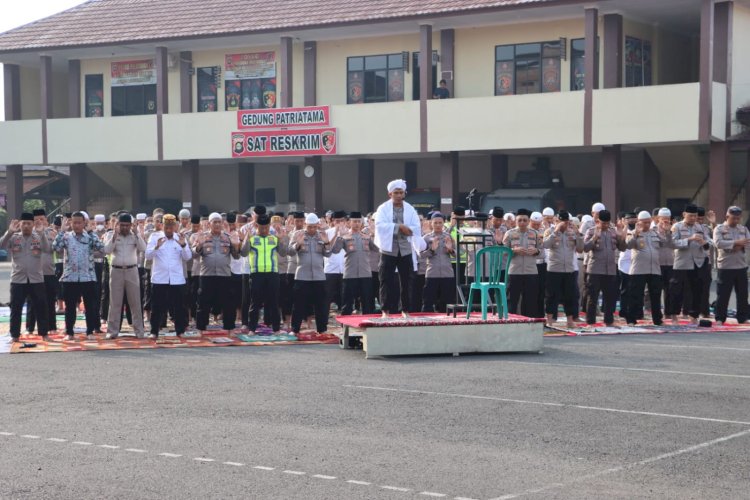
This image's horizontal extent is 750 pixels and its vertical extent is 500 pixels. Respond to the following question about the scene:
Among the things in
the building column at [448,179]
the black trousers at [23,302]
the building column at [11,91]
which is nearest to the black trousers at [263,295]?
the black trousers at [23,302]

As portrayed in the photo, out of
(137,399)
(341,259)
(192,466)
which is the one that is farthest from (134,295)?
(192,466)

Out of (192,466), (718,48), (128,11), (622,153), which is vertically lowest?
(192,466)

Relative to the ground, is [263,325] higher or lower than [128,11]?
lower

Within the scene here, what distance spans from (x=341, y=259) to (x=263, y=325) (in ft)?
5.83

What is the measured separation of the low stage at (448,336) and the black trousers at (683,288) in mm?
4763

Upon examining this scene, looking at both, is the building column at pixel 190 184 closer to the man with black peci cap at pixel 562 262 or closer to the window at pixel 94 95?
the window at pixel 94 95

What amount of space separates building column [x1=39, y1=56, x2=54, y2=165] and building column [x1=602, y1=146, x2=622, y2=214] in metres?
19.8

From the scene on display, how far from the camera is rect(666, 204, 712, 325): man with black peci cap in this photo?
18891 mm

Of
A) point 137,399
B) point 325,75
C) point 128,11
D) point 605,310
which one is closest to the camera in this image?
point 137,399

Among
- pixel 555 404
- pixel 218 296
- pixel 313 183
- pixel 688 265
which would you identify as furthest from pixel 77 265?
pixel 313 183

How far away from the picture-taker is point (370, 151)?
3641cm

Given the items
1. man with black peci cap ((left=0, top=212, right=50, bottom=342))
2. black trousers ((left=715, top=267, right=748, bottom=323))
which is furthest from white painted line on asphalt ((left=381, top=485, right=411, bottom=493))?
black trousers ((left=715, top=267, right=748, bottom=323))

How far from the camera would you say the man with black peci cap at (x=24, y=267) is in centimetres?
1686

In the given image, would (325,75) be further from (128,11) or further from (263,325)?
(263,325)
